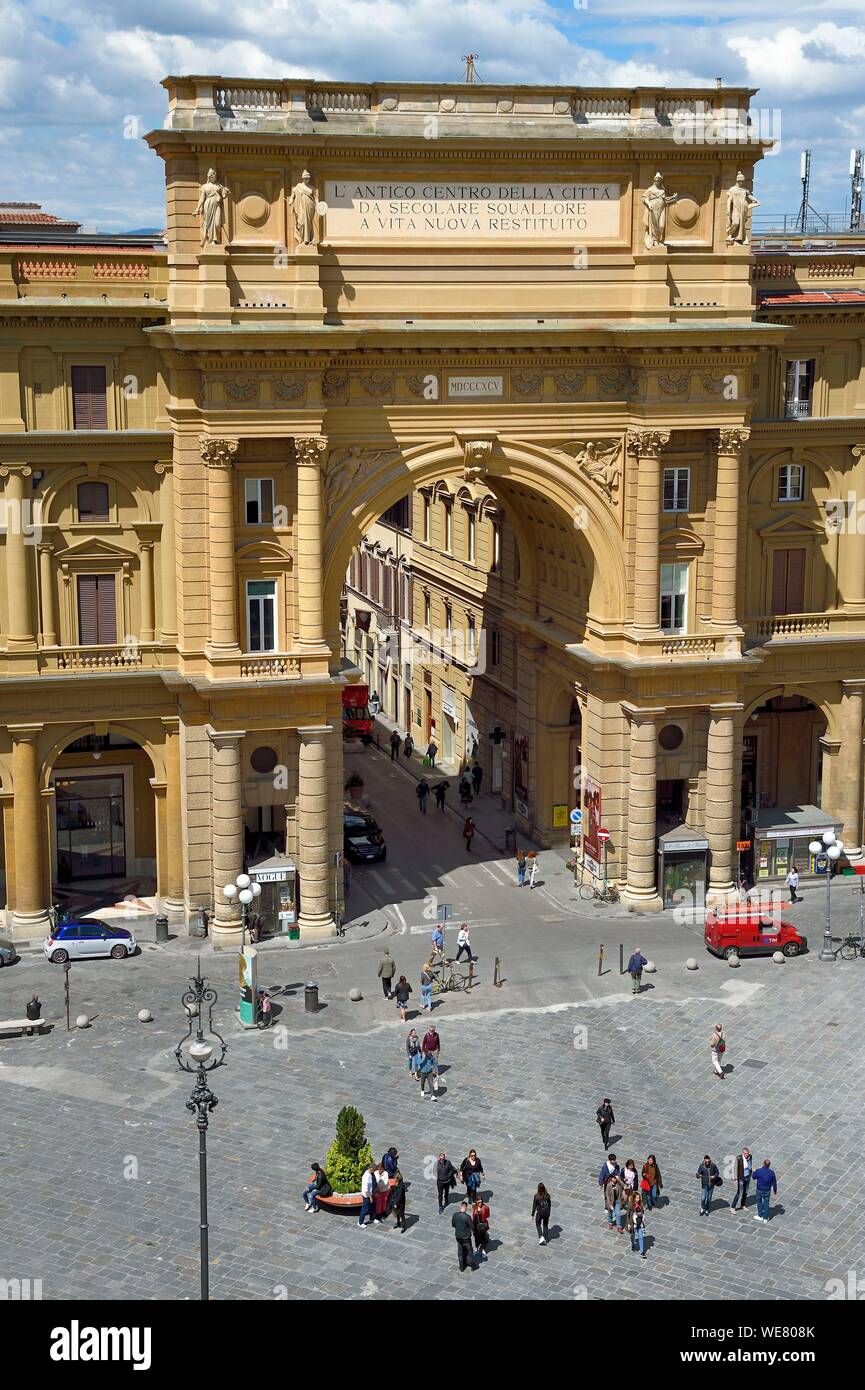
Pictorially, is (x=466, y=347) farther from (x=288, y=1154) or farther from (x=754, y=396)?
(x=288, y=1154)

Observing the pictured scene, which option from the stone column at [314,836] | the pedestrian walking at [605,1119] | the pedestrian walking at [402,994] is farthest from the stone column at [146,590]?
the pedestrian walking at [605,1119]

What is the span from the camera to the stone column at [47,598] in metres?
61.4

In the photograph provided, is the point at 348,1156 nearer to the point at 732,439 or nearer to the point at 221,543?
the point at 221,543

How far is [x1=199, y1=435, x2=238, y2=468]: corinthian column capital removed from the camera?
59156 mm

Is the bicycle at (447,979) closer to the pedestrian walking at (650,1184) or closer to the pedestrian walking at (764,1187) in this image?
the pedestrian walking at (650,1184)

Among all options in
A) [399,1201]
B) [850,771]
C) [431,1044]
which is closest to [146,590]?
[431,1044]

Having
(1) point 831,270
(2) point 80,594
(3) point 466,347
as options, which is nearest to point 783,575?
(1) point 831,270

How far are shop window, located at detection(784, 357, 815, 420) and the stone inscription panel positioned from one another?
9354mm

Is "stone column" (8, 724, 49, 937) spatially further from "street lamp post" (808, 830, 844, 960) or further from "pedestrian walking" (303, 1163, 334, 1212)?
"street lamp post" (808, 830, 844, 960)

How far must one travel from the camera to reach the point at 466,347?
6134 centimetres

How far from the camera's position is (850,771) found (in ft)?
229

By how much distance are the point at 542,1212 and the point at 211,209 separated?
33198 millimetres

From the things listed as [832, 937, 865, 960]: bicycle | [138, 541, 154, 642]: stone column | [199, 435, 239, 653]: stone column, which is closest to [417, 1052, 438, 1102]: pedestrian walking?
[199, 435, 239, 653]: stone column

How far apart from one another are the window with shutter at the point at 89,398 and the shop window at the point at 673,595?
20.5 meters
